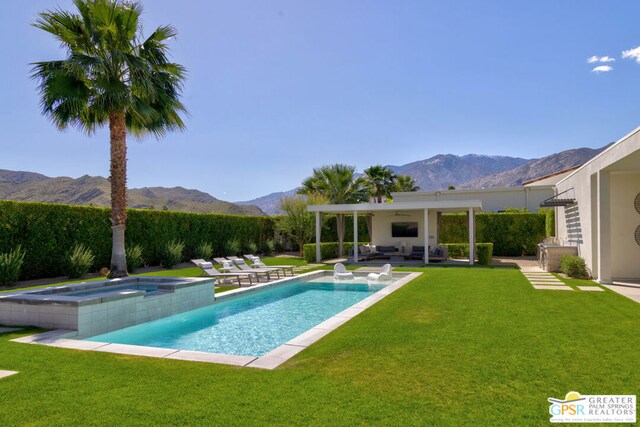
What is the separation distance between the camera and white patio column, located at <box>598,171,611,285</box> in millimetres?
12211

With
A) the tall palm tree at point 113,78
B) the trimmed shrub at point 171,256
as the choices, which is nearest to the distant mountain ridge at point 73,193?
the trimmed shrub at point 171,256

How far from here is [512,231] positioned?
2395cm

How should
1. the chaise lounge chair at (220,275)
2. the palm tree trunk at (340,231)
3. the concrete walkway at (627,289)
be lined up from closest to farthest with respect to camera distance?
the concrete walkway at (627,289)
the chaise lounge chair at (220,275)
the palm tree trunk at (340,231)

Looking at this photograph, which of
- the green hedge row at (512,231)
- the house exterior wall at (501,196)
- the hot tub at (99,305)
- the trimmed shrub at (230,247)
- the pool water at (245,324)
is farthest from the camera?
the house exterior wall at (501,196)

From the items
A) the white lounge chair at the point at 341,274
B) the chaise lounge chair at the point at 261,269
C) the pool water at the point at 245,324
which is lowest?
the pool water at the point at 245,324

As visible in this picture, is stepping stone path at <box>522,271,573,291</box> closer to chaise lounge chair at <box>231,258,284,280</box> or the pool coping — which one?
the pool coping

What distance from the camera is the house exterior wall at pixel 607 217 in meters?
12.2

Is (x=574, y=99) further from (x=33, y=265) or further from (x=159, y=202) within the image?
(x=159, y=202)

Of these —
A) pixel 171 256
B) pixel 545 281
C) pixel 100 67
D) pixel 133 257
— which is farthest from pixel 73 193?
pixel 545 281

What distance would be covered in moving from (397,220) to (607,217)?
40.9ft

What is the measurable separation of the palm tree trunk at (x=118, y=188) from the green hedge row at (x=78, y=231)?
2.30 meters

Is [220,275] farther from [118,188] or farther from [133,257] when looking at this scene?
[133,257]

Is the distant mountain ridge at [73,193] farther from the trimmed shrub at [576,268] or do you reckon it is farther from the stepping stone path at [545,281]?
the trimmed shrub at [576,268]

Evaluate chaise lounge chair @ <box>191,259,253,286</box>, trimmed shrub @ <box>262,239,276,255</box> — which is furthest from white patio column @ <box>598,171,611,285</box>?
trimmed shrub @ <box>262,239,276,255</box>
